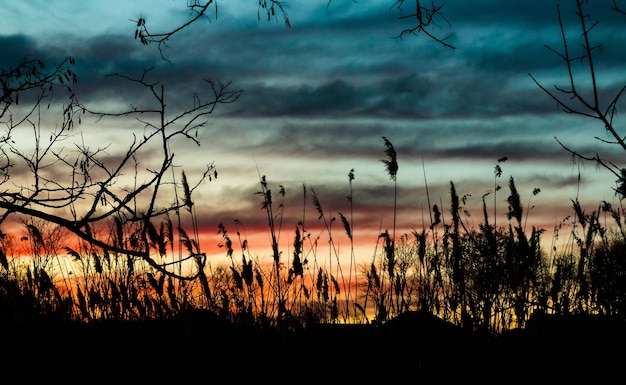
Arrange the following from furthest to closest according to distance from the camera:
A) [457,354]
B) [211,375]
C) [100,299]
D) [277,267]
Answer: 1. [277,267]
2. [100,299]
3. [457,354]
4. [211,375]

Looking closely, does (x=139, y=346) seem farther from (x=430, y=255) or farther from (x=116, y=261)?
(x=430, y=255)

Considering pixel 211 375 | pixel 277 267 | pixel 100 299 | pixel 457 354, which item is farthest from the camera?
pixel 277 267

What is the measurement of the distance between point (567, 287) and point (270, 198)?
3707mm

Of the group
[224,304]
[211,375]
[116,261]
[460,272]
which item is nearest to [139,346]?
[211,375]

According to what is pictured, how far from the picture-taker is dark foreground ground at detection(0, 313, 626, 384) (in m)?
4.70

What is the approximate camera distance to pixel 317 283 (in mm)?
7336

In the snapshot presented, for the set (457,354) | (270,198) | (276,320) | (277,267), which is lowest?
(457,354)

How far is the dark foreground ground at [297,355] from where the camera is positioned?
470 cm

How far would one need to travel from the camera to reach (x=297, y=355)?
5.20 metres

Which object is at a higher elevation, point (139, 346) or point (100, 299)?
point (100, 299)

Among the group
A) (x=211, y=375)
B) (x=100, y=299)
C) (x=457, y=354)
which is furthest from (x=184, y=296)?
(x=457, y=354)

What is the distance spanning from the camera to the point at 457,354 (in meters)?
5.27

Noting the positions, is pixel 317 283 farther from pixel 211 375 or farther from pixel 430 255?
pixel 211 375

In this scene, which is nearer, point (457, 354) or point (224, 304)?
point (457, 354)
